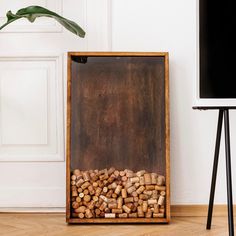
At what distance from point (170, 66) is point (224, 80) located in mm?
575

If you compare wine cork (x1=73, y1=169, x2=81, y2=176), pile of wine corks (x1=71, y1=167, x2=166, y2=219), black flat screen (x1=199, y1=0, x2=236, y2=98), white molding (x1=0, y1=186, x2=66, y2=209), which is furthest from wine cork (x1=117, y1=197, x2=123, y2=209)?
black flat screen (x1=199, y1=0, x2=236, y2=98)

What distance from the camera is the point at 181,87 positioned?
2424 mm

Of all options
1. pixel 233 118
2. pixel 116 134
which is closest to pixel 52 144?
pixel 116 134

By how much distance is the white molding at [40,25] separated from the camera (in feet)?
8.11

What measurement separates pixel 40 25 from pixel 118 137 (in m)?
0.73

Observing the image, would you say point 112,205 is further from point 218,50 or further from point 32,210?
point 218,50

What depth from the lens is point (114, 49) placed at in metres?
2.44

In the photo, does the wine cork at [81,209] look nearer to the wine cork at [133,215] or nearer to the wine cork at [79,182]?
the wine cork at [79,182]

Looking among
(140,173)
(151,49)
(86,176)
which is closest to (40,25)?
(151,49)

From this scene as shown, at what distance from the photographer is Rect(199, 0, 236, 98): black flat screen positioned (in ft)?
6.18

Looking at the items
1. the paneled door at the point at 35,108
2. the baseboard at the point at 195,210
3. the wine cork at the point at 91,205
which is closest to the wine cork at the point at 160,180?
the baseboard at the point at 195,210

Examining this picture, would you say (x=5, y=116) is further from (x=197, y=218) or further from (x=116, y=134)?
(x=197, y=218)

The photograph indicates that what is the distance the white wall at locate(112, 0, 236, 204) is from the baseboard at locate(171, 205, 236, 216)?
0.03 m

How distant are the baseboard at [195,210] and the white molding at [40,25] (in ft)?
3.68
